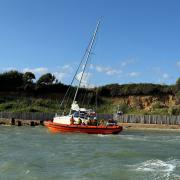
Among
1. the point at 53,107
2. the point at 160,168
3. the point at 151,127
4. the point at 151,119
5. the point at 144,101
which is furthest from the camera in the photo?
the point at 144,101

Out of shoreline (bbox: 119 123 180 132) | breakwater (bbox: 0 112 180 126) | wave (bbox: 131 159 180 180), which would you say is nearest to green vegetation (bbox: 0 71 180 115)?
breakwater (bbox: 0 112 180 126)

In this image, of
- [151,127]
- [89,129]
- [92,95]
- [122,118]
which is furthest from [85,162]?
[92,95]

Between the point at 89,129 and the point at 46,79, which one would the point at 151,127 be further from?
the point at 46,79

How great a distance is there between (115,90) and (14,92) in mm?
23159

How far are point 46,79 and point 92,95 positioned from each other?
13.8 metres

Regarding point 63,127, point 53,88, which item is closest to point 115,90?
point 53,88

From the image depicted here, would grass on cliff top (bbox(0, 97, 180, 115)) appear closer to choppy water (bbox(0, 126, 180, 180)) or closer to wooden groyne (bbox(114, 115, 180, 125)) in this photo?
wooden groyne (bbox(114, 115, 180, 125))

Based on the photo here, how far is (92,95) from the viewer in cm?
10562

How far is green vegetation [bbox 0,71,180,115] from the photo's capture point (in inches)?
3917

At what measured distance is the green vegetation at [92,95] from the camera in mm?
99500

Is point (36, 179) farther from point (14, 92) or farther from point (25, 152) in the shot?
point (14, 92)

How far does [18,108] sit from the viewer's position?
9319 centimetres

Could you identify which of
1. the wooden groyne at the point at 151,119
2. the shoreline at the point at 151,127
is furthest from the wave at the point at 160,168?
the wooden groyne at the point at 151,119

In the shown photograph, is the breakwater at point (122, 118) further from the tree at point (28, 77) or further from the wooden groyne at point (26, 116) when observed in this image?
the tree at point (28, 77)
